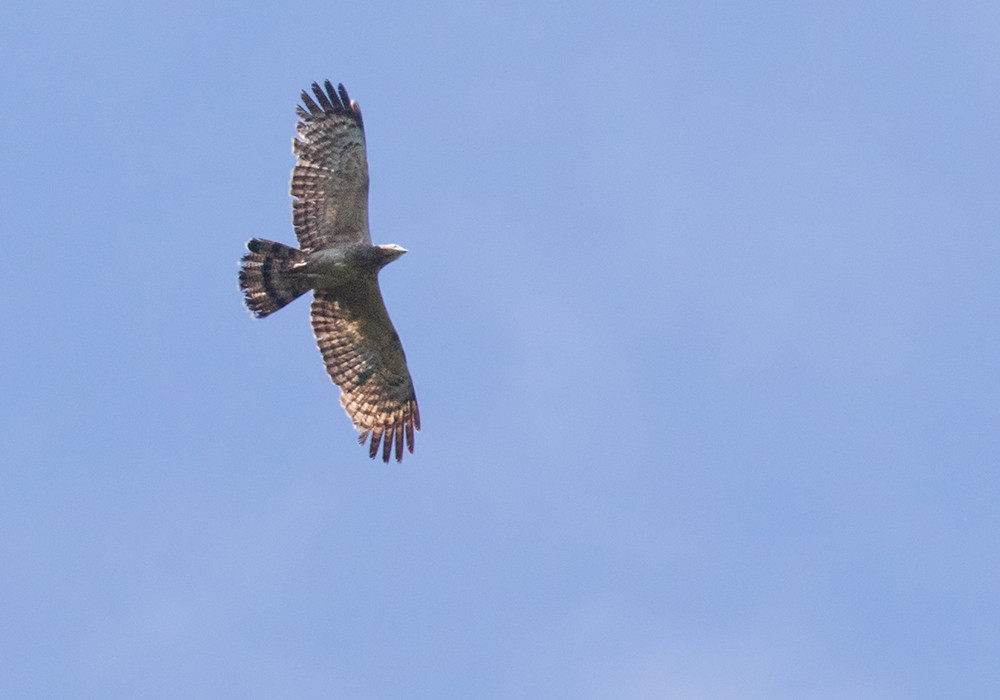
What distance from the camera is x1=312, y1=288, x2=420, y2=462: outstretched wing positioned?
22.3m

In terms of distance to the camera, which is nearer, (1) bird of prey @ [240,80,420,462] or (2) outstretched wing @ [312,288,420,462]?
(1) bird of prey @ [240,80,420,462]

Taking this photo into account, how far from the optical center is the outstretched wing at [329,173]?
21.4 meters

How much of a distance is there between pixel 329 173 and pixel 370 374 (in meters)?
2.77

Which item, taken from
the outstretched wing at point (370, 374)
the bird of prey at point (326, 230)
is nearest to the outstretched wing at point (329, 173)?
the bird of prey at point (326, 230)

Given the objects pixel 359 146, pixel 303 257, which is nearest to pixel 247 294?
pixel 303 257

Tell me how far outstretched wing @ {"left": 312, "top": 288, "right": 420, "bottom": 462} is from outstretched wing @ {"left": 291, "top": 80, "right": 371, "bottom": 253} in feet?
3.64

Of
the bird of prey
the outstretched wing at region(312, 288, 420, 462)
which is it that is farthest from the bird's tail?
the outstretched wing at region(312, 288, 420, 462)

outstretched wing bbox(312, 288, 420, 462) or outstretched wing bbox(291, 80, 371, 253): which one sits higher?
outstretched wing bbox(291, 80, 371, 253)

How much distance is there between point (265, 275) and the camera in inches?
836

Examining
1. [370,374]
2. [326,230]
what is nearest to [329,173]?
[326,230]

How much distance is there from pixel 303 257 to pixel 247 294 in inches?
32.0

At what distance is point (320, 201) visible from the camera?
845 inches

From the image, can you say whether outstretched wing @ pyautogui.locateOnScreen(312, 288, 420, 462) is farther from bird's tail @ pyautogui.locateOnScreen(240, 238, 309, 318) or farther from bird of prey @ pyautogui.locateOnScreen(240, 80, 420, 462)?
bird's tail @ pyautogui.locateOnScreen(240, 238, 309, 318)

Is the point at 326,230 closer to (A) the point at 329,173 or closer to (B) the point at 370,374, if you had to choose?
(A) the point at 329,173
